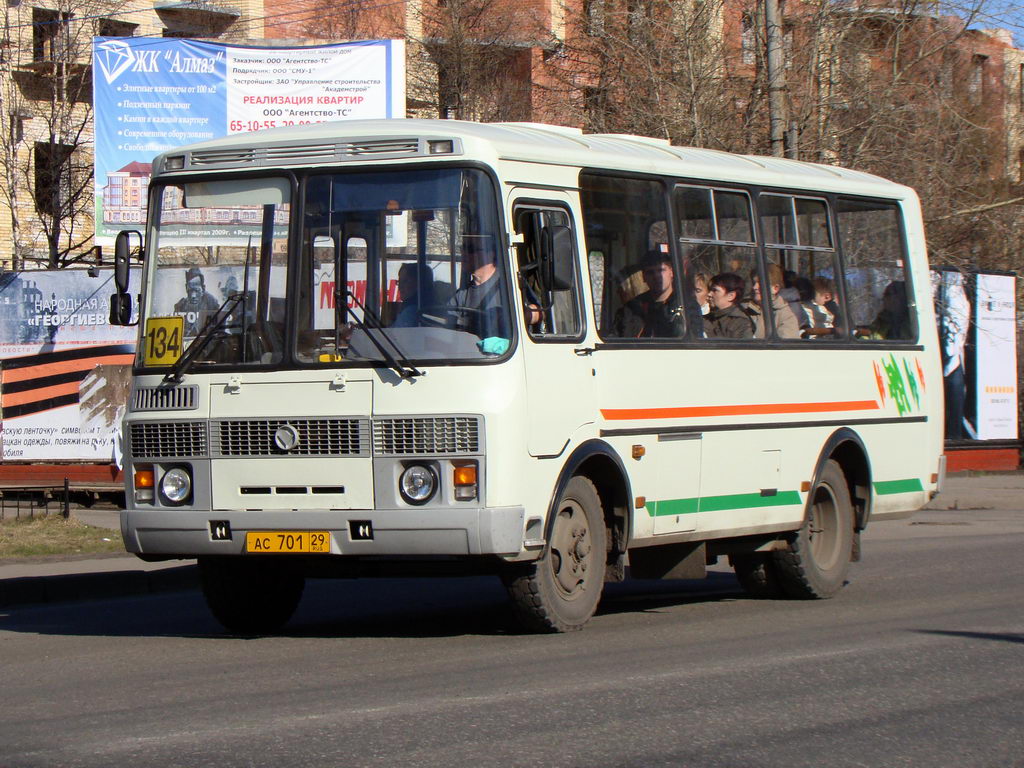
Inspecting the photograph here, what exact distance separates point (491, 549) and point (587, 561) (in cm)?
117

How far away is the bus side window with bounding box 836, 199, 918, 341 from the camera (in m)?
13.1

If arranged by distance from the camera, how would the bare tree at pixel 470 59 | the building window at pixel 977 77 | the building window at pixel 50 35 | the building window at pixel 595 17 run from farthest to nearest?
the bare tree at pixel 470 59 → the building window at pixel 50 35 → the building window at pixel 977 77 → the building window at pixel 595 17

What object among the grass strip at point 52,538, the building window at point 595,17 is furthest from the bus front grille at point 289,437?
the building window at point 595,17

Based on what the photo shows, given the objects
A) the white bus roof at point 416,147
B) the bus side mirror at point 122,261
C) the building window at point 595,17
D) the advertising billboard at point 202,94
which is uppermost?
the building window at point 595,17

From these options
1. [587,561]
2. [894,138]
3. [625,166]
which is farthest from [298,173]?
[894,138]

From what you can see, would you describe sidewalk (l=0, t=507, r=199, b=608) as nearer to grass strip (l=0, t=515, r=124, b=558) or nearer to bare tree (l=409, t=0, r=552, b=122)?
grass strip (l=0, t=515, r=124, b=558)

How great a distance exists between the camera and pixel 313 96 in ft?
94.2

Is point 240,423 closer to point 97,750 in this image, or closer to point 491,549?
point 491,549

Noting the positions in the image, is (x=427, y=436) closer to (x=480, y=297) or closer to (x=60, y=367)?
(x=480, y=297)

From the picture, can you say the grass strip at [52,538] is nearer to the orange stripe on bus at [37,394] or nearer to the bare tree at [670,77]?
the orange stripe on bus at [37,394]

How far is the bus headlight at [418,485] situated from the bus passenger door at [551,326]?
1.99 ft

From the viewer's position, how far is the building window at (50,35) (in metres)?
39.2

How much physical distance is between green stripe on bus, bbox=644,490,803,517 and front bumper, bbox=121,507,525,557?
1733mm

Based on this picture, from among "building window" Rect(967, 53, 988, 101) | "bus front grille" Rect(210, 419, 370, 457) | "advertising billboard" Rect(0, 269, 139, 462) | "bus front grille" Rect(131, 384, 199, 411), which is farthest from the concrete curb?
"building window" Rect(967, 53, 988, 101)
